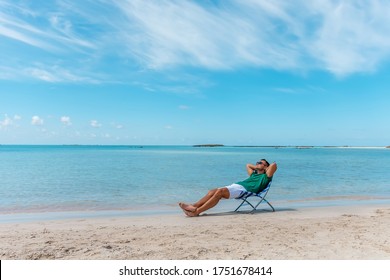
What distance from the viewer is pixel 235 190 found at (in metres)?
8.08

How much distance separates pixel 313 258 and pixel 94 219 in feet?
16.8

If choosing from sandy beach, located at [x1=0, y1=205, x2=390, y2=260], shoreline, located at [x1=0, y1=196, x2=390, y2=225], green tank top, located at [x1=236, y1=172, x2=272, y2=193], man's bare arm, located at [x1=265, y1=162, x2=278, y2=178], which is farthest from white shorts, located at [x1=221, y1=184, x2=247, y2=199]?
shoreline, located at [x1=0, y1=196, x2=390, y2=225]

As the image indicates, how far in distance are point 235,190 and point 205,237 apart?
2439 mm

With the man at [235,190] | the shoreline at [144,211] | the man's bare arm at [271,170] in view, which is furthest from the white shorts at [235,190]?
the shoreline at [144,211]

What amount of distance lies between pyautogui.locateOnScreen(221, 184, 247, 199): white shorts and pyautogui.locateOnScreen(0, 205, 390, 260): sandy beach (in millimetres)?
488

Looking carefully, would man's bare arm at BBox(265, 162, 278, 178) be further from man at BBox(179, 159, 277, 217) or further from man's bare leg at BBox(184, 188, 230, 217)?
man's bare leg at BBox(184, 188, 230, 217)

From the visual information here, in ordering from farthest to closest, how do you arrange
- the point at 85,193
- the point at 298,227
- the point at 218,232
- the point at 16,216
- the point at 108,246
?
the point at 85,193, the point at 16,216, the point at 298,227, the point at 218,232, the point at 108,246

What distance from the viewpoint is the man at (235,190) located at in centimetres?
800

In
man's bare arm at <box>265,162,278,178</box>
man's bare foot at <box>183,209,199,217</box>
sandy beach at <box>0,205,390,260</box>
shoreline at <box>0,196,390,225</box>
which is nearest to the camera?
sandy beach at <box>0,205,390,260</box>

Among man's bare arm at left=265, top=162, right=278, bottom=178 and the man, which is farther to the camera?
man's bare arm at left=265, top=162, right=278, bottom=178

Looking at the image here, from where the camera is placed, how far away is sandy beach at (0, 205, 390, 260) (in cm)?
485
